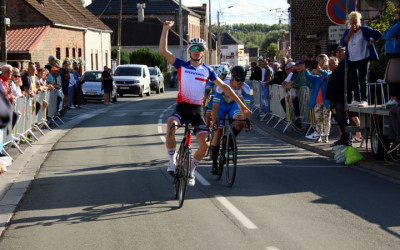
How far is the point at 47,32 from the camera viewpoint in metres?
43.8

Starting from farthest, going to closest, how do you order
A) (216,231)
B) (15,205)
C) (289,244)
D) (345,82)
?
(345,82), (15,205), (216,231), (289,244)

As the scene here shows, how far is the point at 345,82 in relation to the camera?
13.2 meters

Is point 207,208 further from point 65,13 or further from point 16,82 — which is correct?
point 65,13

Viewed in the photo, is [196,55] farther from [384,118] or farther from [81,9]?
[81,9]

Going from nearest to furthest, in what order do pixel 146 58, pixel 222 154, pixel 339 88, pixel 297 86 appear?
1. pixel 222 154
2. pixel 339 88
3. pixel 297 86
4. pixel 146 58

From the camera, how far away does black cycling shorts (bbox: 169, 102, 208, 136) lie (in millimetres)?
8898

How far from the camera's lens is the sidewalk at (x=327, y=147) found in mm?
11375

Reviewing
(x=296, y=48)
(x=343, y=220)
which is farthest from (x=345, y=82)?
(x=296, y=48)

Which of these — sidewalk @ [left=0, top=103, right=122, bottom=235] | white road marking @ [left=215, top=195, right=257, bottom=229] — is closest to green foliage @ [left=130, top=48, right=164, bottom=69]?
sidewalk @ [left=0, top=103, right=122, bottom=235]

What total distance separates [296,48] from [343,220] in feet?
110

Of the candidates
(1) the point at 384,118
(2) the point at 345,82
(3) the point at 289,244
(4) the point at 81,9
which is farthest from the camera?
(4) the point at 81,9

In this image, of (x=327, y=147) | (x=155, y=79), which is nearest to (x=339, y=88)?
(x=327, y=147)

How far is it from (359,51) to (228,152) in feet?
13.4

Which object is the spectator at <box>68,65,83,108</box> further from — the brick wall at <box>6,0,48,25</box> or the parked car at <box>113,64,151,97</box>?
the brick wall at <box>6,0,48,25</box>
